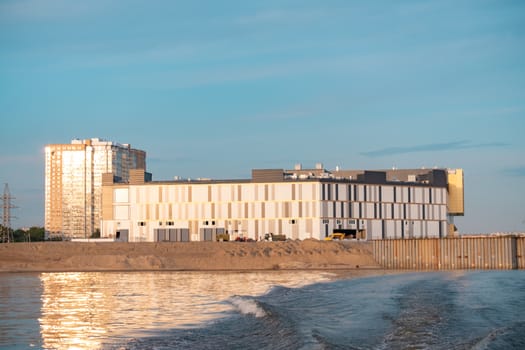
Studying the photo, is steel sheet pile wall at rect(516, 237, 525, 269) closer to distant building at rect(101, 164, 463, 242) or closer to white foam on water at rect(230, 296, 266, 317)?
distant building at rect(101, 164, 463, 242)

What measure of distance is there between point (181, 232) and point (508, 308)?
96.0 m

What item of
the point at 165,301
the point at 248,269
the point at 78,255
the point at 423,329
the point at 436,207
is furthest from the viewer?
the point at 436,207

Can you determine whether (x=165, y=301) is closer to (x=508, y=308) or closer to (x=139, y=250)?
(x=508, y=308)

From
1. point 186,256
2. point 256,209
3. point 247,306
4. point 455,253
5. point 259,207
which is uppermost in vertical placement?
point 259,207

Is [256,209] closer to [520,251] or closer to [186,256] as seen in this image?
[186,256]

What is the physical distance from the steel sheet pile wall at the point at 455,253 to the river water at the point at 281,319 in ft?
127

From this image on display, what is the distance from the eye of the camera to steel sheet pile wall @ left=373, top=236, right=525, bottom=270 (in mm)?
81250

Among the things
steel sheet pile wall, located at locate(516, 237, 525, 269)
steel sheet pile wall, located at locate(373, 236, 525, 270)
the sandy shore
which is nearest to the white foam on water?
the sandy shore

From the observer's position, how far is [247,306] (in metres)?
34.0

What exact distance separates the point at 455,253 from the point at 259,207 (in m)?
43.6

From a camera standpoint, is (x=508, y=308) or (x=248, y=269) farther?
(x=248, y=269)

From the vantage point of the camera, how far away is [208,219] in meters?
123

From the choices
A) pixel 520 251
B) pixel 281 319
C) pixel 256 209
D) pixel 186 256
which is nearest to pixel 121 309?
pixel 281 319

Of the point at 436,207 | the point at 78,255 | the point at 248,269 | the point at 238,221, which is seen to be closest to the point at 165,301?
the point at 248,269
